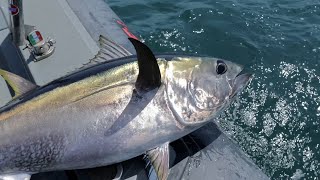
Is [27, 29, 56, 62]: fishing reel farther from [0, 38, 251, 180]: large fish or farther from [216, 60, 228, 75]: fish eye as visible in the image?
[216, 60, 228, 75]: fish eye

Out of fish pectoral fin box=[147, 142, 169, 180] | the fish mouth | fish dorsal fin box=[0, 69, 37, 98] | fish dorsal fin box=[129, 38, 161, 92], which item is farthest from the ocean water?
fish dorsal fin box=[0, 69, 37, 98]

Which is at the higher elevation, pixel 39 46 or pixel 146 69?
pixel 146 69

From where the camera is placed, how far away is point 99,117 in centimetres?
234

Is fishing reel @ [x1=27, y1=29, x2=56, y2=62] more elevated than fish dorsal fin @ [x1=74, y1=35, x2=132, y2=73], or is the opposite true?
fish dorsal fin @ [x1=74, y1=35, x2=132, y2=73]

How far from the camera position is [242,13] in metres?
7.09

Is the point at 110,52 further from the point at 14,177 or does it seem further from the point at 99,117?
the point at 14,177

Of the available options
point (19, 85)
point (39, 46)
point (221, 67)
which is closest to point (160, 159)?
point (221, 67)

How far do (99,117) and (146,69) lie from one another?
40 cm

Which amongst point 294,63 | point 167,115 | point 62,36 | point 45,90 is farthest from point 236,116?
point 45,90

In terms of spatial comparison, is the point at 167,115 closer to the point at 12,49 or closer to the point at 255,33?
the point at 12,49

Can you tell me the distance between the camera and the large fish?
2307 millimetres

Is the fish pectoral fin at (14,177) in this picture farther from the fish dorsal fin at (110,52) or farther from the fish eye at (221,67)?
the fish eye at (221,67)

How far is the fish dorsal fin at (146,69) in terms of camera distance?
218 centimetres

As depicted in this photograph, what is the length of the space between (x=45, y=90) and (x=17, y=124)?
0.25 m
